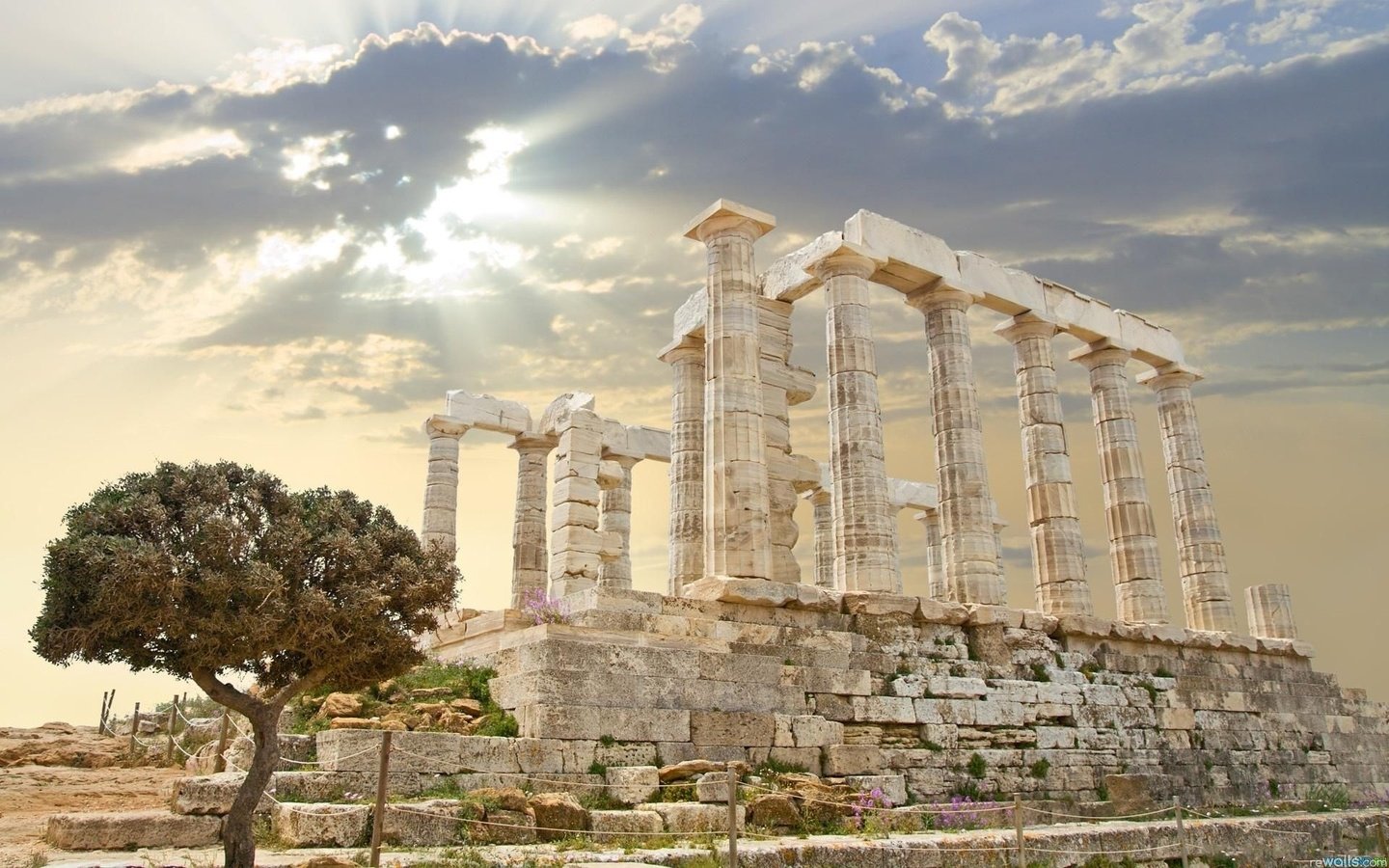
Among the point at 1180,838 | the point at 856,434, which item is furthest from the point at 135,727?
the point at 1180,838

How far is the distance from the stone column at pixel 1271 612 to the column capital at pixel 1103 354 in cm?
706

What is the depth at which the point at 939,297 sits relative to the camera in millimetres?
21359

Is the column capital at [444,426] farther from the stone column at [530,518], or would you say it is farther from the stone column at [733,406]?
the stone column at [733,406]

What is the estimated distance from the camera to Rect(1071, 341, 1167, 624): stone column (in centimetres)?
2256

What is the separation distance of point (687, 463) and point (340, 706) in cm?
1032

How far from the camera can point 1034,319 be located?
22.9 meters

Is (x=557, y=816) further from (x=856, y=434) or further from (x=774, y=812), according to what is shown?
(x=856, y=434)

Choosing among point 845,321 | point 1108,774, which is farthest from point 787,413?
point 1108,774

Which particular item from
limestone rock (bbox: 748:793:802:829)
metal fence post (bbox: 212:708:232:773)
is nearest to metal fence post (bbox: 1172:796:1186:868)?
limestone rock (bbox: 748:793:802:829)

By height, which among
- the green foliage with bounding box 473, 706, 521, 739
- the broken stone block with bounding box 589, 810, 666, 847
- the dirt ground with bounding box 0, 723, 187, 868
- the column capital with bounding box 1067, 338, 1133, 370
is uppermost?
the column capital with bounding box 1067, 338, 1133, 370

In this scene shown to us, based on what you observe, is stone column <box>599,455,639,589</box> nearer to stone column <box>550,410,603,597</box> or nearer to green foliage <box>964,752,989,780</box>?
stone column <box>550,410,603,597</box>

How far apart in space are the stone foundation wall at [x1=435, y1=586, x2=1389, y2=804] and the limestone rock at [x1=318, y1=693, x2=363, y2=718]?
1.87 metres

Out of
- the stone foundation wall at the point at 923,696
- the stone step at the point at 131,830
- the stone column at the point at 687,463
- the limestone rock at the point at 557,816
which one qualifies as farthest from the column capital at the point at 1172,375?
the stone step at the point at 131,830

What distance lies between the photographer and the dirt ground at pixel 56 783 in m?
11.6
